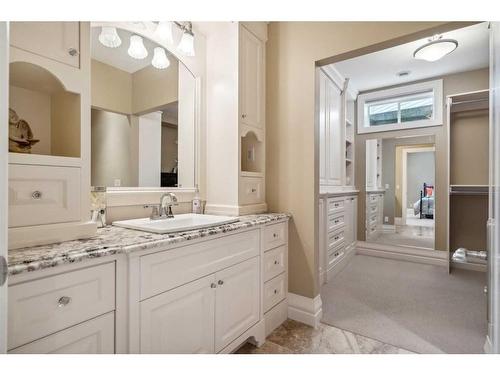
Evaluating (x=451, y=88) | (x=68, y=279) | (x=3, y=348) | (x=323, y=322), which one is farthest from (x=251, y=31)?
(x=451, y=88)

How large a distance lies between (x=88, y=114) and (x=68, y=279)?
724 millimetres

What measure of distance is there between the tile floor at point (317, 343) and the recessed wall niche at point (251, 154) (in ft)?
4.26

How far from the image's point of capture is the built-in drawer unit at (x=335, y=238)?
9.42 ft

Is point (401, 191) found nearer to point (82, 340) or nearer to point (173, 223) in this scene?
point (173, 223)

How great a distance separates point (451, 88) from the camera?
131 inches

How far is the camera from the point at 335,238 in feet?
9.90

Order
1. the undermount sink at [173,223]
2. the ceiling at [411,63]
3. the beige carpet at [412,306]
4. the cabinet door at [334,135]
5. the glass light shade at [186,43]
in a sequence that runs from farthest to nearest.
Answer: the cabinet door at [334,135] < the ceiling at [411,63] < the glass light shade at [186,43] < the beige carpet at [412,306] < the undermount sink at [173,223]

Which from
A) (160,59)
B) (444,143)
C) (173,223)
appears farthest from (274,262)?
(444,143)

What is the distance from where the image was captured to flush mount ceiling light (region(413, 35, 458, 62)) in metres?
2.48

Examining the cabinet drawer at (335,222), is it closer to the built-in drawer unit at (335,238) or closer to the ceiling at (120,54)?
the built-in drawer unit at (335,238)

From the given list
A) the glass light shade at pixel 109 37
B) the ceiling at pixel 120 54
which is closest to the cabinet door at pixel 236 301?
the ceiling at pixel 120 54
